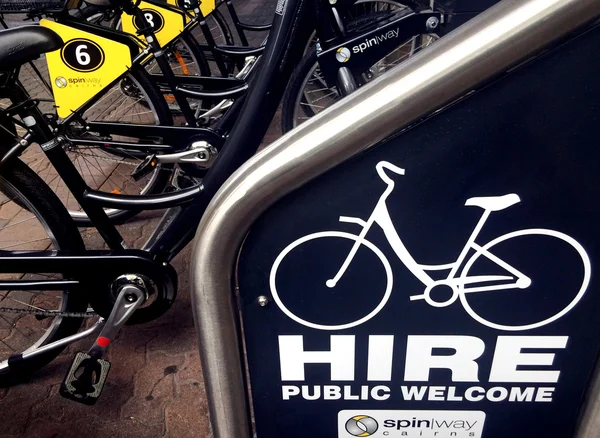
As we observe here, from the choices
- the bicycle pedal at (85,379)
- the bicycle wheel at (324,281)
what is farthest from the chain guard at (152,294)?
the bicycle wheel at (324,281)

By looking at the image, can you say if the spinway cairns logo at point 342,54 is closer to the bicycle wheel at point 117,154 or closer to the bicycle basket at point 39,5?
the bicycle wheel at point 117,154

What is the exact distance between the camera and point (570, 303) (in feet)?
2.89

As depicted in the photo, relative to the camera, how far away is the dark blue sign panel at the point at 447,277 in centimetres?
75

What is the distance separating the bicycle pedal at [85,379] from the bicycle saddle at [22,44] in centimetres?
94

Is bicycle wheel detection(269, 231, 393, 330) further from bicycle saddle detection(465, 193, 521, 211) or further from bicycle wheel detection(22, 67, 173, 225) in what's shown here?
bicycle wheel detection(22, 67, 173, 225)

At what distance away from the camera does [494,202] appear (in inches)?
31.3

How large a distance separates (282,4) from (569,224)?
1.88 m

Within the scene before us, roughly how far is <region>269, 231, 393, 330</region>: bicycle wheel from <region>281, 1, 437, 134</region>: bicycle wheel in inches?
89.5

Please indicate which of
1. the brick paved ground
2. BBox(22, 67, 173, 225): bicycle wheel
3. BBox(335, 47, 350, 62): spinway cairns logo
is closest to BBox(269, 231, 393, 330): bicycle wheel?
the brick paved ground

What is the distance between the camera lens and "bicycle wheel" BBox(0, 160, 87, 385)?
6.52ft

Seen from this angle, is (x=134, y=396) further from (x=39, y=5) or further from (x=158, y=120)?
(x=39, y=5)

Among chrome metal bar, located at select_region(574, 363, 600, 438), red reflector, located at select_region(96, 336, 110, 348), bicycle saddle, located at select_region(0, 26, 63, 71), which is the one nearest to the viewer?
chrome metal bar, located at select_region(574, 363, 600, 438)

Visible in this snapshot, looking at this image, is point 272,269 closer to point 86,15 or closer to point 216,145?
point 216,145

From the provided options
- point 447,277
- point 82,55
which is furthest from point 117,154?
point 447,277
